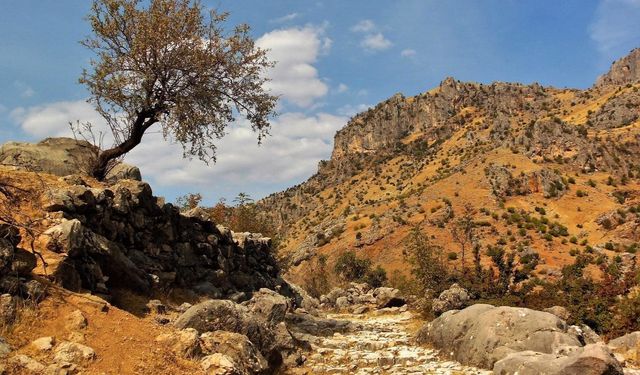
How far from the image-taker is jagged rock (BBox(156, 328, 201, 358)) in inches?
390

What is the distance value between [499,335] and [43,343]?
11.6 meters

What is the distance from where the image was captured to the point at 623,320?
51.5 feet

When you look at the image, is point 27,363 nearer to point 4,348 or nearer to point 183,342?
point 4,348

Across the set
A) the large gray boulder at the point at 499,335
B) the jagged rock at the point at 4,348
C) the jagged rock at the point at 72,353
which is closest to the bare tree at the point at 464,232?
the large gray boulder at the point at 499,335

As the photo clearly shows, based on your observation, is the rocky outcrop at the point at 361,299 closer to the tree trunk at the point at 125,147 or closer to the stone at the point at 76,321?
the tree trunk at the point at 125,147

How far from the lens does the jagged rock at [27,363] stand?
7.59 m

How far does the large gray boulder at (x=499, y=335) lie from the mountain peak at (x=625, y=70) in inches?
7202

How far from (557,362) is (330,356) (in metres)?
7.01

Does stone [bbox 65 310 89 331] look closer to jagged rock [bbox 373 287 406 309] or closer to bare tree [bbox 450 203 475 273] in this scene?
jagged rock [bbox 373 287 406 309]

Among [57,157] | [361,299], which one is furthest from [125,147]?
[361,299]

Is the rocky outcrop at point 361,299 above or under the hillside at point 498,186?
under

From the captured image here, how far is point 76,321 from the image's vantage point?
31.6ft

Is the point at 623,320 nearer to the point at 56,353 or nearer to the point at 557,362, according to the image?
the point at 557,362

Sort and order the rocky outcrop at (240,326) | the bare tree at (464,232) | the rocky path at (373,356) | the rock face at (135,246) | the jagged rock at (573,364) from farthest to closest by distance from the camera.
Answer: the bare tree at (464,232) → the rocky path at (373,356) → the rock face at (135,246) → the rocky outcrop at (240,326) → the jagged rock at (573,364)
